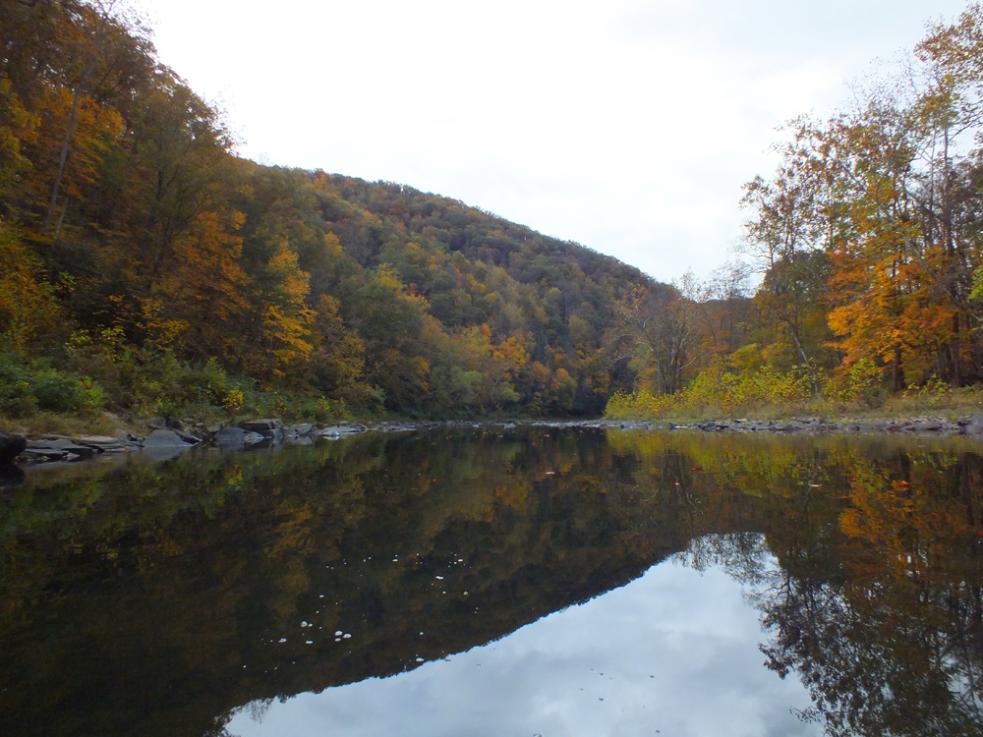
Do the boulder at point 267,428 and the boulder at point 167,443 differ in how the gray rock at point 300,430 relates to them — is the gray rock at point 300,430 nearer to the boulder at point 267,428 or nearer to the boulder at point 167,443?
the boulder at point 267,428

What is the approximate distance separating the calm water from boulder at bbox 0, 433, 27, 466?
341cm

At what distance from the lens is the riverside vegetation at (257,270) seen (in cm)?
1373

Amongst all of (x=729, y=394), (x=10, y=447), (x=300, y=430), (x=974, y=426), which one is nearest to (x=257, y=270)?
(x=300, y=430)

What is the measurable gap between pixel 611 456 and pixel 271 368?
1660cm

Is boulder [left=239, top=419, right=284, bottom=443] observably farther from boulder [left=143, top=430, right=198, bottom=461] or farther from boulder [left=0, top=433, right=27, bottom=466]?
boulder [left=0, top=433, right=27, bottom=466]

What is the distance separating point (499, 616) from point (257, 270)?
22.2 m

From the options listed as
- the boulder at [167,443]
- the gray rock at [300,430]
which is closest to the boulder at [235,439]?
the boulder at [167,443]

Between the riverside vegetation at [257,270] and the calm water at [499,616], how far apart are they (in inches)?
329

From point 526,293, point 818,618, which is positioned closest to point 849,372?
point 818,618

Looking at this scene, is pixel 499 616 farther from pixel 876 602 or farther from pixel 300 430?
pixel 300 430

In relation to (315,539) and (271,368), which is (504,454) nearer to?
(315,539)

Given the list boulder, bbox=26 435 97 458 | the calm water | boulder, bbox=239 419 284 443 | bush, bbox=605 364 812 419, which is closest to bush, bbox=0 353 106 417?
boulder, bbox=26 435 97 458

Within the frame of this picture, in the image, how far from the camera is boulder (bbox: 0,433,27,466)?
27.3ft

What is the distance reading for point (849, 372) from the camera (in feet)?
67.9
